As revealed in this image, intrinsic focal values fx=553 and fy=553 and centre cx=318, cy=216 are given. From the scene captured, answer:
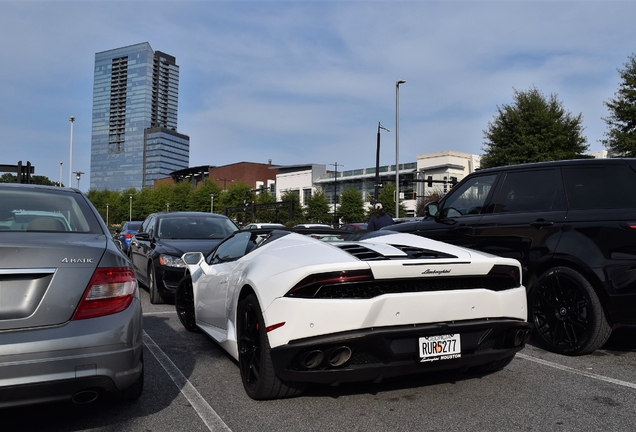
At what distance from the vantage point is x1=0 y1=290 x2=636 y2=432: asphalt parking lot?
336 cm

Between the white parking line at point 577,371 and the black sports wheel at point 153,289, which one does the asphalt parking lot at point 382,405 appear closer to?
the white parking line at point 577,371

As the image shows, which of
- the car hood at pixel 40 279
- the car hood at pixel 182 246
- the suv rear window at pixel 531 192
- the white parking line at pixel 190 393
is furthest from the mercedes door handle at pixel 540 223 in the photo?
the car hood at pixel 182 246

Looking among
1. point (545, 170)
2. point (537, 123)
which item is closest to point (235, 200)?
point (537, 123)

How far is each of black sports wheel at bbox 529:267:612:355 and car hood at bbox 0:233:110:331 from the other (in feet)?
13.3

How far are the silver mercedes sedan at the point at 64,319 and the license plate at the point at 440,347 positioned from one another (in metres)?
1.74

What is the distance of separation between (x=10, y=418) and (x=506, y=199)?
16.4 feet

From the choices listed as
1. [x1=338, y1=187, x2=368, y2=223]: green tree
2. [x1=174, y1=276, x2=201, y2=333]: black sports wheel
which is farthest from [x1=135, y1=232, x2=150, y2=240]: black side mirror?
[x1=338, y1=187, x2=368, y2=223]: green tree

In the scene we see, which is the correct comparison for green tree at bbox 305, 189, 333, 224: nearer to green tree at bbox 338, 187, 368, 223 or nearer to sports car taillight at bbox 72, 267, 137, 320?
green tree at bbox 338, 187, 368, 223

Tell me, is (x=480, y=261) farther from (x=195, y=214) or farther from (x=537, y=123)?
(x=537, y=123)

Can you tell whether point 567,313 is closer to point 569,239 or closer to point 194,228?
point 569,239

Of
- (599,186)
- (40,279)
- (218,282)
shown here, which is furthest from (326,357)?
(599,186)

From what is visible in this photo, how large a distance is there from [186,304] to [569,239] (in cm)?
409

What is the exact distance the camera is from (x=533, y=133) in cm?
3262

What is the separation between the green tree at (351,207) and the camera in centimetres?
7028
